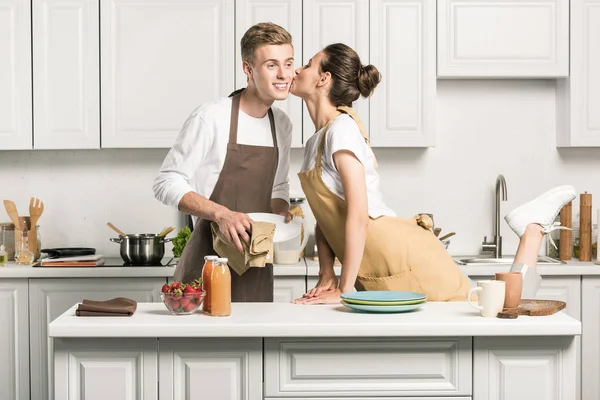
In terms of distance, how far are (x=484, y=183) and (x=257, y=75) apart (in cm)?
215

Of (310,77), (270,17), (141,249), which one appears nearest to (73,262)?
(141,249)

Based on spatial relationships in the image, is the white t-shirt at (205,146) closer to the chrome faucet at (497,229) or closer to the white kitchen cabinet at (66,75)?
the white kitchen cabinet at (66,75)

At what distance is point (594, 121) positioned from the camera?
4.44 meters

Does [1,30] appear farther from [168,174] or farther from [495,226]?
[495,226]

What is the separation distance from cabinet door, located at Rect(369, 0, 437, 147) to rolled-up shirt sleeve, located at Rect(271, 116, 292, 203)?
3.70 feet

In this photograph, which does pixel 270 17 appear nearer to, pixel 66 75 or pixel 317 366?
pixel 66 75

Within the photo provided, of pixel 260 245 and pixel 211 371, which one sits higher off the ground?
pixel 260 245

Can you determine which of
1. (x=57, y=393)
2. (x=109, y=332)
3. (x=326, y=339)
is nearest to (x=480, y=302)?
(x=326, y=339)

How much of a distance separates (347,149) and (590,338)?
7.05ft

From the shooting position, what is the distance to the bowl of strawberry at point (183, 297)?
2.45 meters

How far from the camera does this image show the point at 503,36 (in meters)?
4.39

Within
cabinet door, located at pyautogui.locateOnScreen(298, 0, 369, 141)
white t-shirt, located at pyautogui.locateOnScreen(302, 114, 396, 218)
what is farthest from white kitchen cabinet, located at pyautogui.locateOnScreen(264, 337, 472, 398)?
cabinet door, located at pyautogui.locateOnScreen(298, 0, 369, 141)

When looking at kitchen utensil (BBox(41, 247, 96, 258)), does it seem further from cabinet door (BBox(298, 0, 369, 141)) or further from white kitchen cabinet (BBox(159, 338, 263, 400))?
white kitchen cabinet (BBox(159, 338, 263, 400))

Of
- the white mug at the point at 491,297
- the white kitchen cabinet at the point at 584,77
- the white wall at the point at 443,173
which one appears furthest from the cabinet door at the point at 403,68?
the white mug at the point at 491,297
